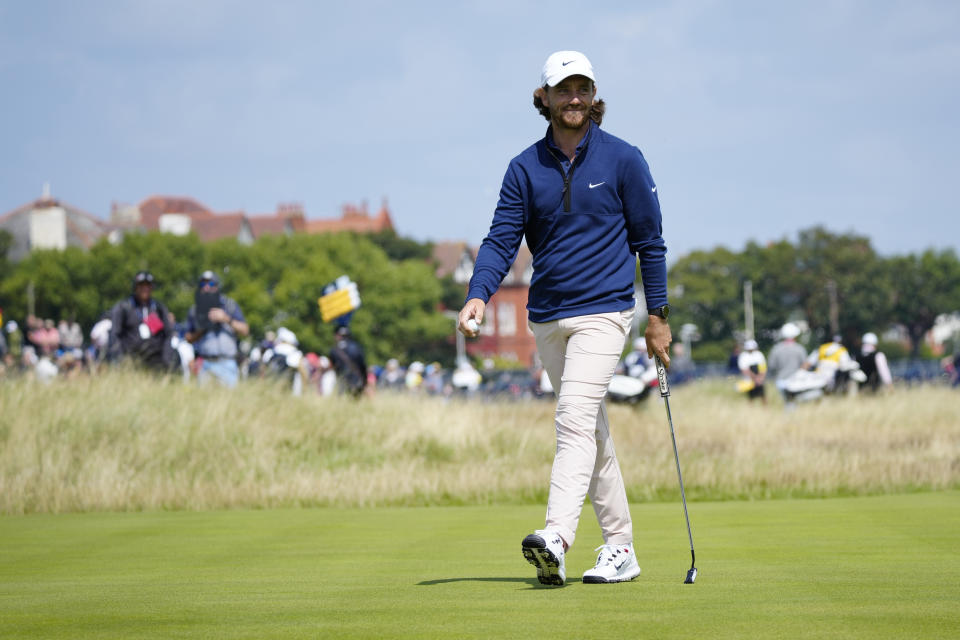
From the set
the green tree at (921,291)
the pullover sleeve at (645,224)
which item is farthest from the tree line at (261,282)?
the pullover sleeve at (645,224)

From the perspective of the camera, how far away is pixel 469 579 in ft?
20.2

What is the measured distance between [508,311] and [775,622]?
395 ft

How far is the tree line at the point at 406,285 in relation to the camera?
253ft

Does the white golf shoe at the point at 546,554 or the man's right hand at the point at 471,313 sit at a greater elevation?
the man's right hand at the point at 471,313

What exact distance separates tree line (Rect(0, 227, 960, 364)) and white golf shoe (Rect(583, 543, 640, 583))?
6913 cm

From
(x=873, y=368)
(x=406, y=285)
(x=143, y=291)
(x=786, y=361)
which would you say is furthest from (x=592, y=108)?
(x=406, y=285)

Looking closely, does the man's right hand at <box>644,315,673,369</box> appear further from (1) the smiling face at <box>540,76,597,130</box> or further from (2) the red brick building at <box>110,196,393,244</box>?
(2) the red brick building at <box>110,196,393,244</box>

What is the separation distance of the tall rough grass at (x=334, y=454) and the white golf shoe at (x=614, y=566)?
6.95 m

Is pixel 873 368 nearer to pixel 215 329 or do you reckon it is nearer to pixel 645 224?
pixel 215 329

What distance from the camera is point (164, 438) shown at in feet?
48.7

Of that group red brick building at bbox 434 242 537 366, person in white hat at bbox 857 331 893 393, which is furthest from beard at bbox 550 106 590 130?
red brick building at bbox 434 242 537 366

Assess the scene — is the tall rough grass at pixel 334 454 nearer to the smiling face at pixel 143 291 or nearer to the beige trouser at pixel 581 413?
the smiling face at pixel 143 291

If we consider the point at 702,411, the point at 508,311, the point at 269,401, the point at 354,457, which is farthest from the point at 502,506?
the point at 508,311

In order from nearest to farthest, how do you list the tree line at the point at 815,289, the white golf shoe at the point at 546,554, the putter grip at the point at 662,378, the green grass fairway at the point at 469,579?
the green grass fairway at the point at 469,579 → the white golf shoe at the point at 546,554 → the putter grip at the point at 662,378 → the tree line at the point at 815,289
